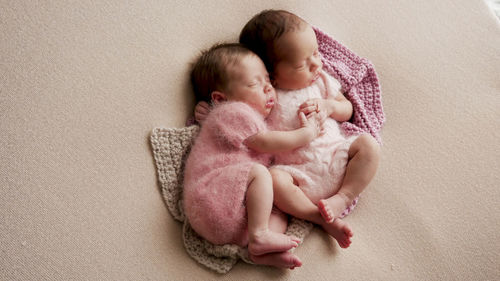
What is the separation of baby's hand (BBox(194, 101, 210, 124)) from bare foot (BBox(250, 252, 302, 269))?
0.40 meters

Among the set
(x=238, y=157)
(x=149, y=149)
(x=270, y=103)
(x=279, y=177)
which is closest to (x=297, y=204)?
(x=279, y=177)

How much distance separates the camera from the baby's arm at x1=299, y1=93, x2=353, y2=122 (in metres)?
1.14

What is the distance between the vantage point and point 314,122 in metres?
1.13

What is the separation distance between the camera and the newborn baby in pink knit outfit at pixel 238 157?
98 centimetres

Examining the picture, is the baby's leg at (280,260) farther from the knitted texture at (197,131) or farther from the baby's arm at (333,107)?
the baby's arm at (333,107)

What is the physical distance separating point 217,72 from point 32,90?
1.50ft

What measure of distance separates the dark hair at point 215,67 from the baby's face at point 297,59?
9 cm

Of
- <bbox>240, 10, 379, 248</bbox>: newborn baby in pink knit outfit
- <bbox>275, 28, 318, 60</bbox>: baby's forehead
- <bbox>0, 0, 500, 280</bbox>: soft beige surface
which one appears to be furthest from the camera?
<bbox>275, 28, 318, 60</bbox>: baby's forehead

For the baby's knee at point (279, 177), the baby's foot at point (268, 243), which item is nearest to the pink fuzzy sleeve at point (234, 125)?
the baby's knee at point (279, 177)

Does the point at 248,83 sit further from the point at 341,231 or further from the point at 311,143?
the point at 341,231

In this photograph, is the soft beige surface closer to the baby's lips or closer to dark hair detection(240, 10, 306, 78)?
dark hair detection(240, 10, 306, 78)

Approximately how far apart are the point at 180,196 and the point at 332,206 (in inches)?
15.3

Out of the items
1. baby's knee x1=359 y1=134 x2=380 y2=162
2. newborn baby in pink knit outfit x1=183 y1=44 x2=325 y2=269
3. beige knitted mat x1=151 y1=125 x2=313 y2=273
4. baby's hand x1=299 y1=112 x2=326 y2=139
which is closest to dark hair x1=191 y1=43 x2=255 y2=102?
newborn baby in pink knit outfit x1=183 y1=44 x2=325 y2=269

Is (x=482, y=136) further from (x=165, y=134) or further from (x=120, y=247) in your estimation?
(x=120, y=247)
